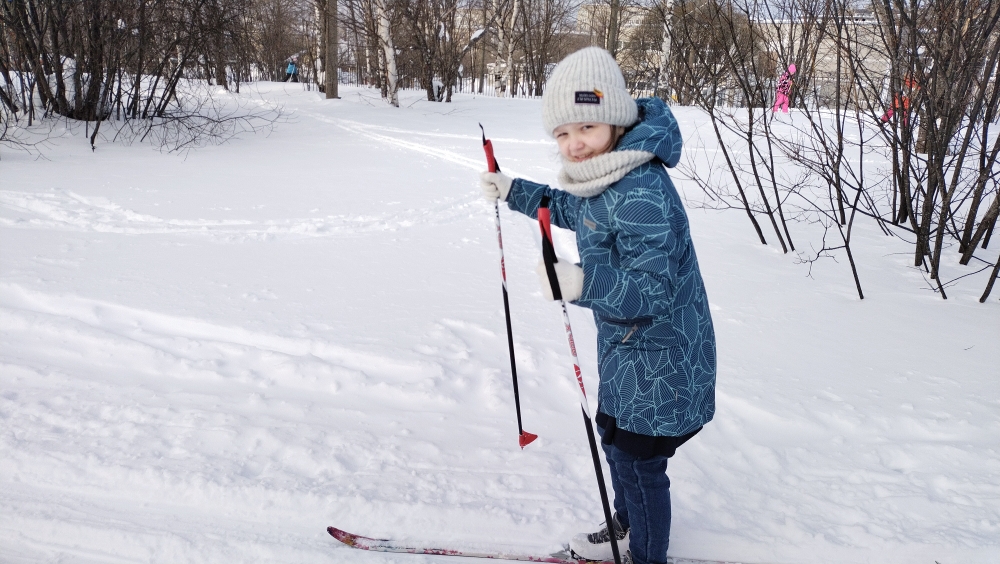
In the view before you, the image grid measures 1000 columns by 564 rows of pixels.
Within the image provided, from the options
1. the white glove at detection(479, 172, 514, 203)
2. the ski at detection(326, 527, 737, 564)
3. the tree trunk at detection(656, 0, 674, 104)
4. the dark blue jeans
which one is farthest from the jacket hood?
the tree trunk at detection(656, 0, 674, 104)

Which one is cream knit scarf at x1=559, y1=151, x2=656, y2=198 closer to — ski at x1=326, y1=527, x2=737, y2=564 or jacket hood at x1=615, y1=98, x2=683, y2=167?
jacket hood at x1=615, y1=98, x2=683, y2=167

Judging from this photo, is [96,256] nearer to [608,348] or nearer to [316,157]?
[608,348]

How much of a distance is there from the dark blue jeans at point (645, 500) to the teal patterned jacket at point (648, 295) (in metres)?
0.15

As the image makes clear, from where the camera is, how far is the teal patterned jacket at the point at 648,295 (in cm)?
159

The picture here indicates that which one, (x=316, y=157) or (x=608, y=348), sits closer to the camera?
(x=608, y=348)

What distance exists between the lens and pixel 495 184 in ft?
7.59

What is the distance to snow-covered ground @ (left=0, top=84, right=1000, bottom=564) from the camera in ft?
Answer: 7.52

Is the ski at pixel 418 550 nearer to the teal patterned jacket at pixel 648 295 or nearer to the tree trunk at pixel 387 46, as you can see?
the teal patterned jacket at pixel 648 295

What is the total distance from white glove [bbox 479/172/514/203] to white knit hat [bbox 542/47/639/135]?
511 mm

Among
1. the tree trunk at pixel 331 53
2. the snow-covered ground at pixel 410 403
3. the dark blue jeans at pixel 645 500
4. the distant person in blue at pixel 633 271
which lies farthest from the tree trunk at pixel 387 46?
the dark blue jeans at pixel 645 500

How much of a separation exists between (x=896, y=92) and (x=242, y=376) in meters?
4.38

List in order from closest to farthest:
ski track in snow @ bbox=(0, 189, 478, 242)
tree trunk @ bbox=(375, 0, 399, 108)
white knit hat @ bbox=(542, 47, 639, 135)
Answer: white knit hat @ bbox=(542, 47, 639, 135)
ski track in snow @ bbox=(0, 189, 478, 242)
tree trunk @ bbox=(375, 0, 399, 108)

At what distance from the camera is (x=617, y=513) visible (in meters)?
2.24

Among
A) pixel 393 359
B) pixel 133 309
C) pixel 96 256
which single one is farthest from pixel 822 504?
pixel 96 256
